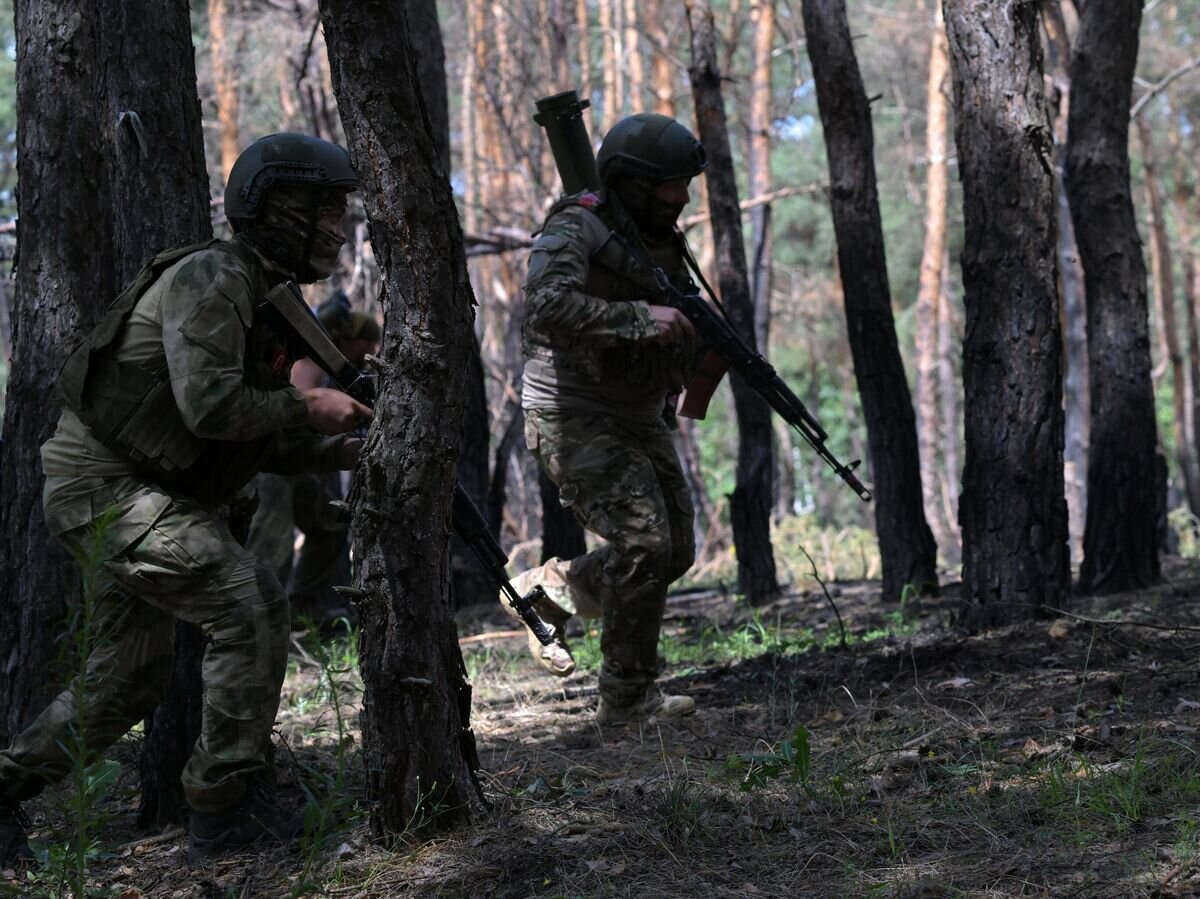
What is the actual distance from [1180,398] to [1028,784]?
19.3 metres

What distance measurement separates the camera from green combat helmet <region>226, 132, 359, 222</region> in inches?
140

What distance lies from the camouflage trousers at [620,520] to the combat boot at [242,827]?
1.62m

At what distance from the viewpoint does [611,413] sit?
16.5 ft

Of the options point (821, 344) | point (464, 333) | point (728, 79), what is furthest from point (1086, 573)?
point (821, 344)

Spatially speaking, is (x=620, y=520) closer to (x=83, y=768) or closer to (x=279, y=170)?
(x=279, y=170)

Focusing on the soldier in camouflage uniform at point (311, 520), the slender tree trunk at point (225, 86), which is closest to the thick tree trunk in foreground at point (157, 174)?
the soldier in camouflage uniform at point (311, 520)

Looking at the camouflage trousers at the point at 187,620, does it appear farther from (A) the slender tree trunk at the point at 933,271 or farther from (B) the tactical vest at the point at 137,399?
(A) the slender tree trunk at the point at 933,271

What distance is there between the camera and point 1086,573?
704cm

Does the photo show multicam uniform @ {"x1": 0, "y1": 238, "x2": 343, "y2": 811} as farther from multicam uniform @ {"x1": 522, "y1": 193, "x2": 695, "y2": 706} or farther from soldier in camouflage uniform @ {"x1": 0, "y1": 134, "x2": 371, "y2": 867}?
multicam uniform @ {"x1": 522, "y1": 193, "x2": 695, "y2": 706}

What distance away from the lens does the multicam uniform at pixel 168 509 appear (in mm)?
3340

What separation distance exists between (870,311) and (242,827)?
4.92 meters

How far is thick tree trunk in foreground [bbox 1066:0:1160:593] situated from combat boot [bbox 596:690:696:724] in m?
3.10

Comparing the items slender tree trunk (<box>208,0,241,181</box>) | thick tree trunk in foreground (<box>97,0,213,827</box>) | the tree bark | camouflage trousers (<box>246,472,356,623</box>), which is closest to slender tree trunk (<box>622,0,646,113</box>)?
slender tree trunk (<box>208,0,241,181</box>)

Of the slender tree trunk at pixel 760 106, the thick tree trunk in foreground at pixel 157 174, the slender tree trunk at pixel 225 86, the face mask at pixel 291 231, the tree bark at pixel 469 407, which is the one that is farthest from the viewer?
the slender tree trunk at pixel 225 86
